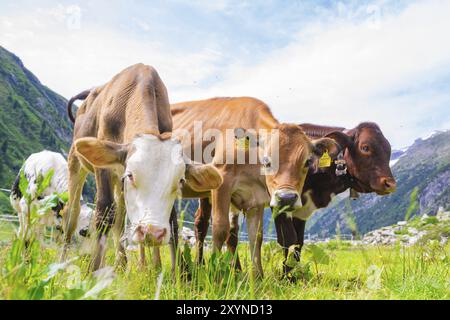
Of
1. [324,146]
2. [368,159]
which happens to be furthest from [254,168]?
[368,159]

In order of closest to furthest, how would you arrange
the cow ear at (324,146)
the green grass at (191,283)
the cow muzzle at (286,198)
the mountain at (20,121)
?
the green grass at (191,283) → the cow muzzle at (286,198) → the cow ear at (324,146) → the mountain at (20,121)

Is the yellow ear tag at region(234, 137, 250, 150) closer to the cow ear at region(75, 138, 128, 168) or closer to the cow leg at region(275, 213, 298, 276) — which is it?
the cow leg at region(275, 213, 298, 276)

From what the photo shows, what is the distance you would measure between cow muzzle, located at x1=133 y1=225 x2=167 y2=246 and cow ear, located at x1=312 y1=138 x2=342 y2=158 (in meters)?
3.78

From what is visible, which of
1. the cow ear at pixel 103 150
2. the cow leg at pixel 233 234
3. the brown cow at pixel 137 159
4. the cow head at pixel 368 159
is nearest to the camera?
the brown cow at pixel 137 159

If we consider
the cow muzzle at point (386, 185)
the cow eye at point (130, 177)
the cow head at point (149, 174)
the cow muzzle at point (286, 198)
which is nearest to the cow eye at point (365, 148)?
the cow muzzle at point (386, 185)

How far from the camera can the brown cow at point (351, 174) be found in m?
8.46

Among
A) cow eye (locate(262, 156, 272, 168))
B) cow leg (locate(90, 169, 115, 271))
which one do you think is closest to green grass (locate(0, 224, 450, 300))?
cow leg (locate(90, 169, 115, 271))

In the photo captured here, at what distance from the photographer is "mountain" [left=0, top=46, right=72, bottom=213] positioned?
4353 inches

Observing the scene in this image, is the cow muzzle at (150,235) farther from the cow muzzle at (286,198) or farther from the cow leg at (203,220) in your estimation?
the cow leg at (203,220)

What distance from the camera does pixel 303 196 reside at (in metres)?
8.51

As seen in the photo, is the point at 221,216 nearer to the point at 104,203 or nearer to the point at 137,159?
the point at 104,203
